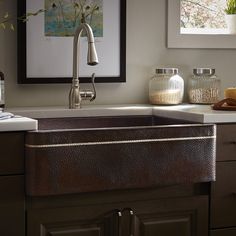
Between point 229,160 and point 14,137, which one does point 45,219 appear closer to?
point 14,137

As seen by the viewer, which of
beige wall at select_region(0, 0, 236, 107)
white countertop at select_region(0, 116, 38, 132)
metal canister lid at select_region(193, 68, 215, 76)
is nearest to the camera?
white countertop at select_region(0, 116, 38, 132)

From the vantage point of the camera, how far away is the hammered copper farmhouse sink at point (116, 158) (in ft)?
7.01

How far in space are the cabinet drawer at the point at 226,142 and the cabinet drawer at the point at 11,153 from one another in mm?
794

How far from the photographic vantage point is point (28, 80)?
Answer: 9.27 ft

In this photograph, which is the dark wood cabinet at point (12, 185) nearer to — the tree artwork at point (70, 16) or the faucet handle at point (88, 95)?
the faucet handle at point (88, 95)

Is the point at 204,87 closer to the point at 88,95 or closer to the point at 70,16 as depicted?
the point at 88,95

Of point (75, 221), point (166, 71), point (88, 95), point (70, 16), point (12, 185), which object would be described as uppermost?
point (70, 16)

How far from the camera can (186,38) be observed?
3.15 meters

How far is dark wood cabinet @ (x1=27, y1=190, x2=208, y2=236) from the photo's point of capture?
2199 mm

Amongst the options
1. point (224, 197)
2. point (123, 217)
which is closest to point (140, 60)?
point (224, 197)

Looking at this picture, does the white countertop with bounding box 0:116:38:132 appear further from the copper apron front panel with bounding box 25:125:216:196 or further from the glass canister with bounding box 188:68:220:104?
the glass canister with bounding box 188:68:220:104

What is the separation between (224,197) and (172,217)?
0.25 metres

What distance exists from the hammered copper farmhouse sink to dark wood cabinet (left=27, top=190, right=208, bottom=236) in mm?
74

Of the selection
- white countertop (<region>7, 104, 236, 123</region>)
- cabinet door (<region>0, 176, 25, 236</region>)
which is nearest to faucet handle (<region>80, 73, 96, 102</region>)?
white countertop (<region>7, 104, 236, 123</region>)
